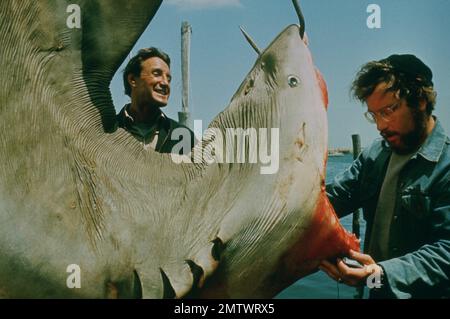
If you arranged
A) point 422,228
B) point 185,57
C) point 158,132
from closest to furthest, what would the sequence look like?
1. point 422,228
2. point 158,132
3. point 185,57

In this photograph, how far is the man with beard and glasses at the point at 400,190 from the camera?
155 cm

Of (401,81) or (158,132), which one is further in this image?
(158,132)

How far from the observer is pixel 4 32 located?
4.85 feet

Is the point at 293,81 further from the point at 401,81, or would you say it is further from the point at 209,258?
the point at 209,258

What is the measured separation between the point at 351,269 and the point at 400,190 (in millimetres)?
339

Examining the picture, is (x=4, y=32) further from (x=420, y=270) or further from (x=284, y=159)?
(x=420, y=270)

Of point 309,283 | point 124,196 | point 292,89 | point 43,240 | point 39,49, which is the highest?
point 39,49

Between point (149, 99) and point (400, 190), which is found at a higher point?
point (149, 99)

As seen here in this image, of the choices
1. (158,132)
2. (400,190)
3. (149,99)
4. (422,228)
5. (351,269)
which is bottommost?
(351,269)

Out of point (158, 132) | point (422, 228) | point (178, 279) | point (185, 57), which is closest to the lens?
point (178, 279)

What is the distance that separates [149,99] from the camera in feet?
6.67

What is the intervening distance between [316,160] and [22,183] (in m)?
0.90

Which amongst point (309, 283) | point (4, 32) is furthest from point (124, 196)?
point (309, 283)

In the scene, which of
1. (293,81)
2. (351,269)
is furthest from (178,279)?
(293,81)
